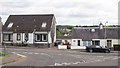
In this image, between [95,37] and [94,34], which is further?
[94,34]

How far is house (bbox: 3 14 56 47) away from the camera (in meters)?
44.0

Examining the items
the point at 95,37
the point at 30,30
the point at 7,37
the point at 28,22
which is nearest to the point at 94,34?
the point at 95,37

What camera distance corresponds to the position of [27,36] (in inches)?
1761

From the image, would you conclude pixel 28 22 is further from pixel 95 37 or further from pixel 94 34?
pixel 95 37

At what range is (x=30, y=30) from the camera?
4497 centimetres

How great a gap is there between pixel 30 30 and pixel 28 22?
3.28 metres

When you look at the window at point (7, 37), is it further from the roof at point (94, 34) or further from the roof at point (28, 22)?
the roof at point (94, 34)

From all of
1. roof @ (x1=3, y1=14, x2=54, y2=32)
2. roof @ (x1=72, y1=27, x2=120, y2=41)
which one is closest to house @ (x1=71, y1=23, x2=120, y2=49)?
roof @ (x1=72, y1=27, x2=120, y2=41)

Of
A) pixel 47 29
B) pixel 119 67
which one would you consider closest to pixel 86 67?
pixel 119 67

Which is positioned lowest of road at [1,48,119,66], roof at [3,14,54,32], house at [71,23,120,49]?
road at [1,48,119,66]

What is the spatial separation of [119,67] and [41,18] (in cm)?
3325

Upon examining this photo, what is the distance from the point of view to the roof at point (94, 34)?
136 feet

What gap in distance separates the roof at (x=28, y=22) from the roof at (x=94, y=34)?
22.6 ft

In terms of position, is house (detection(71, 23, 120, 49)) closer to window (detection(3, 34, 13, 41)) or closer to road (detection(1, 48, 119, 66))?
road (detection(1, 48, 119, 66))
